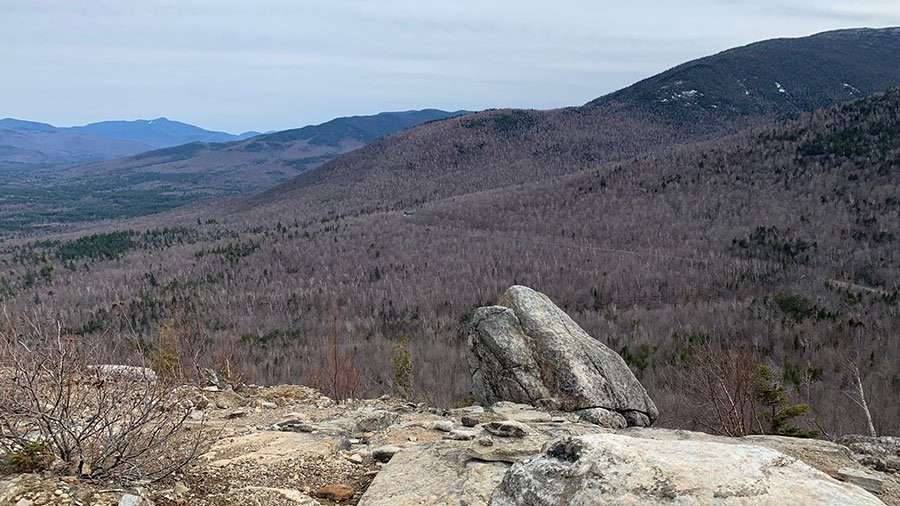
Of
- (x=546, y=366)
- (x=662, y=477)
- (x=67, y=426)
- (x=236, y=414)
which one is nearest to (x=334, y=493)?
(x=67, y=426)

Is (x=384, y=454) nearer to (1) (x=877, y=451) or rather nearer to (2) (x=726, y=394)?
(1) (x=877, y=451)

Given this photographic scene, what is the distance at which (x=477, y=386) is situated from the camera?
1512cm

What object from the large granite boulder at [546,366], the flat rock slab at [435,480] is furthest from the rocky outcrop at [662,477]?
the large granite boulder at [546,366]

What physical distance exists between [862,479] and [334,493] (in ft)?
18.8

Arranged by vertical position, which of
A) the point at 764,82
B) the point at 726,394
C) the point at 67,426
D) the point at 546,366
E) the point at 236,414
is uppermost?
the point at 764,82

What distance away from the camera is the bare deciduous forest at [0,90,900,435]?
40.4 meters

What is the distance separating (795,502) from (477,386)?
10937 mm

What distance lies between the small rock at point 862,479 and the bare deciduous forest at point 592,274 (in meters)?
14.7

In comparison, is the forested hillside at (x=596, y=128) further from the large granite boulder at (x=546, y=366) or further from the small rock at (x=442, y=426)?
the small rock at (x=442, y=426)

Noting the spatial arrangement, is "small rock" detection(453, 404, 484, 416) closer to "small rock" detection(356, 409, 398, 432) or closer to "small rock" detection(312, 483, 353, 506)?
"small rock" detection(356, 409, 398, 432)

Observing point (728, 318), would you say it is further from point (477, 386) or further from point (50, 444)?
point (50, 444)

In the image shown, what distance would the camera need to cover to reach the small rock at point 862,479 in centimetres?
687

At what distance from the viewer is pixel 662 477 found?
4.70m

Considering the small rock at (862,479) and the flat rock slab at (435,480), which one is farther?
the small rock at (862,479)
